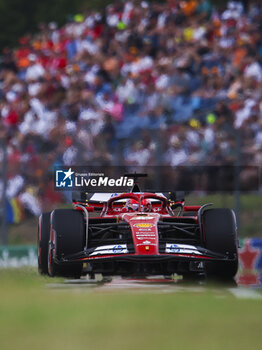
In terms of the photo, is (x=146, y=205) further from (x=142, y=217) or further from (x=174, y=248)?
(x=174, y=248)

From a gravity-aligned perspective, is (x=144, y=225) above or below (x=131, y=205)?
below

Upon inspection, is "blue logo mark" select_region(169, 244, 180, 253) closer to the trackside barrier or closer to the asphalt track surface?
the asphalt track surface

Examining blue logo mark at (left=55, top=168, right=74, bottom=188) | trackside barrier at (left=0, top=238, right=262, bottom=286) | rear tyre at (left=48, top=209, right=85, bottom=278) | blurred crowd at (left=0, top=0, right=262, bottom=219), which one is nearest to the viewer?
rear tyre at (left=48, top=209, right=85, bottom=278)

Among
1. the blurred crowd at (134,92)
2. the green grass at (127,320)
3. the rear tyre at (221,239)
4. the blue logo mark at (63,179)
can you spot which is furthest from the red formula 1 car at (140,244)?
the blurred crowd at (134,92)

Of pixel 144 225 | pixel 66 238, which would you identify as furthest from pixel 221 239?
pixel 66 238

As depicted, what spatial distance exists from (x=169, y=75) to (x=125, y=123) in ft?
5.24

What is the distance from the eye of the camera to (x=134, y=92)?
54.0 ft

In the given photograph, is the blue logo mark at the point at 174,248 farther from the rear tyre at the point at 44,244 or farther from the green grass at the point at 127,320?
→ the rear tyre at the point at 44,244

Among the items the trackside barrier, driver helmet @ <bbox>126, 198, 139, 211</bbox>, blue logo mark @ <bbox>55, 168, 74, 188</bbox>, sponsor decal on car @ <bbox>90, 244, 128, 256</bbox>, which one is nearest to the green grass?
sponsor decal on car @ <bbox>90, 244, 128, 256</bbox>

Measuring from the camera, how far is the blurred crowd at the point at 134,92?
1234 centimetres

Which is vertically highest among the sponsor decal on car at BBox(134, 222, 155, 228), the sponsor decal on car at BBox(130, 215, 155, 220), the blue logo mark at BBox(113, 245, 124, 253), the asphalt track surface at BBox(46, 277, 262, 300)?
the sponsor decal on car at BBox(130, 215, 155, 220)

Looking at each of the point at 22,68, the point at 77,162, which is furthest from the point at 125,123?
the point at 22,68

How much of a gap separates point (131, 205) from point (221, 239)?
1.05 m

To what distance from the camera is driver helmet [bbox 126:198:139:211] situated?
823cm
